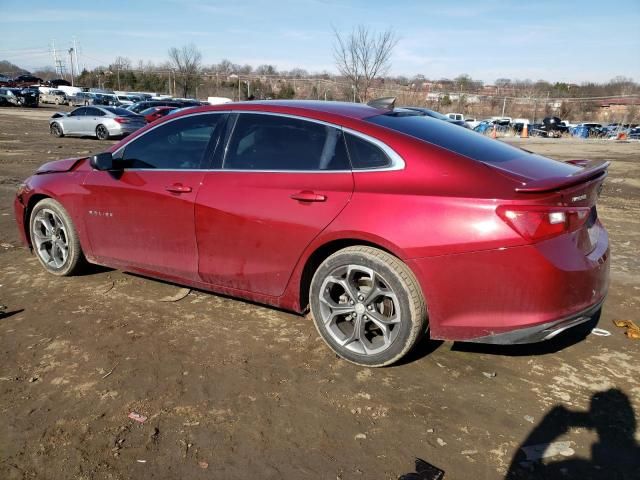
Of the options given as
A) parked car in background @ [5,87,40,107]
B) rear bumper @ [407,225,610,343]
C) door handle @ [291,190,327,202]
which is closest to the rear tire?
door handle @ [291,190,327,202]

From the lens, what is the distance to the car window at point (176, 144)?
12.5ft

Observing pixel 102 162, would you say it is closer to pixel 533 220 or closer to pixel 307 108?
pixel 307 108

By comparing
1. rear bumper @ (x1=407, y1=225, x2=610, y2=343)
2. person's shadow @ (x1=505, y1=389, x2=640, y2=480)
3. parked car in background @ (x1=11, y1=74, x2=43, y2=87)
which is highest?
parked car in background @ (x1=11, y1=74, x2=43, y2=87)

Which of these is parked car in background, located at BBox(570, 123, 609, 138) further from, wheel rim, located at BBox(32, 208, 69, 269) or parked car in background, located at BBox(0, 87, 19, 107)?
parked car in background, located at BBox(0, 87, 19, 107)

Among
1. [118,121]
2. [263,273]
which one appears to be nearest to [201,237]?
[263,273]

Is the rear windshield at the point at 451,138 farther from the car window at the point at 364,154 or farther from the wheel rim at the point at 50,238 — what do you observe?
the wheel rim at the point at 50,238

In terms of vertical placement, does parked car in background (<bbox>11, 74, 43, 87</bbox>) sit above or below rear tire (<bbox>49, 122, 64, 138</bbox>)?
above

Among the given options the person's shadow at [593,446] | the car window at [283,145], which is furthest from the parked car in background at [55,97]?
the person's shadow at [593,446]

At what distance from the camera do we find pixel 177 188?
3754 mm

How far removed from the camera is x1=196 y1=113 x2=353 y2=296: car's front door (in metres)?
3.23

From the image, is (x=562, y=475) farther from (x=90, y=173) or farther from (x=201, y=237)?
(x=90, y=173)

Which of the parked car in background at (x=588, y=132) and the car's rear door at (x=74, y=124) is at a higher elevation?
the car's rear door at (x=74, y=124)

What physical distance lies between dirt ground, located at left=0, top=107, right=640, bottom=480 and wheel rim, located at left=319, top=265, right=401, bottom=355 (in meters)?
0.18

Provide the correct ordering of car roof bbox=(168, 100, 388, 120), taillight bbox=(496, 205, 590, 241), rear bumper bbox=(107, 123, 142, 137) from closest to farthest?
taillight bbox=(496, 205, 590, 241) < car roof bbox=(168, 100, 388, 120) < rear bumper bbox=(107, 123, 142, 137)
